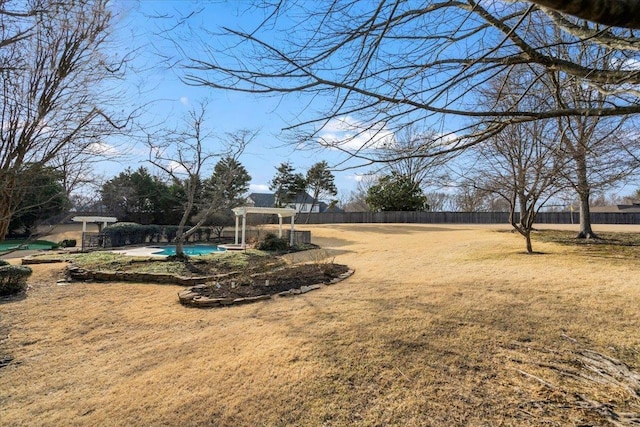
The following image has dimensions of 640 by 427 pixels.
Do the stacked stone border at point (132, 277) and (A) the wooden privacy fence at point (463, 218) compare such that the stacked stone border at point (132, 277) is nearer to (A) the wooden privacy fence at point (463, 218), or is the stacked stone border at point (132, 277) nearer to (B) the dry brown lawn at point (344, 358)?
(B) the dry brown lawn at point (344, 358)

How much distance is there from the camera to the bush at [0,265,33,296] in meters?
6.76

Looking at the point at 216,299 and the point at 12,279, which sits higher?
the point at 12,279

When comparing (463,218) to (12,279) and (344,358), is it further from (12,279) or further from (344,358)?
(12,279)

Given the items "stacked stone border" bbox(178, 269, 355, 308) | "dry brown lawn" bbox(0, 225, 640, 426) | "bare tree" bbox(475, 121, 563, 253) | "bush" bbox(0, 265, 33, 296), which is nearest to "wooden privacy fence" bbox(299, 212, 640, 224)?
"bare tree" bbox(475, 121, 563, 253)

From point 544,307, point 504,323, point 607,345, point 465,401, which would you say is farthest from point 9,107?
point 544,307

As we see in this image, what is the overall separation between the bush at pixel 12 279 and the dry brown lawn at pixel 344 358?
3.06 feet

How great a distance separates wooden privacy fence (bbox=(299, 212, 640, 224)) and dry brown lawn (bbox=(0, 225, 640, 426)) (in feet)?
72.4

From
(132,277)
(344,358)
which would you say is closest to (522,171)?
(344,358)

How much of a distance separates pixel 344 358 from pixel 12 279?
7.28 meters

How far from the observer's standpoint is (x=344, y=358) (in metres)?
3.30

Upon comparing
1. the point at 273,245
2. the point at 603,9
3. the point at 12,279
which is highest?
the point at 603,9

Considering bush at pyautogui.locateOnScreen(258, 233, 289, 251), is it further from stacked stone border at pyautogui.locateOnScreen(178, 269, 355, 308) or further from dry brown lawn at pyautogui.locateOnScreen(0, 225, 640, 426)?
dry brown lawn at pyautogui.locateOnScreen(0, 225, 640, 426)

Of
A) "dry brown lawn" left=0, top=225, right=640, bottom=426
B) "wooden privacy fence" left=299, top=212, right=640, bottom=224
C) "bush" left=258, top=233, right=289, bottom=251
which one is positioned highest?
"wooden privacy fence" left=299, top=212, right=640, bottom=224

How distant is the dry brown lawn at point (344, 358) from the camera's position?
8.50 ft
